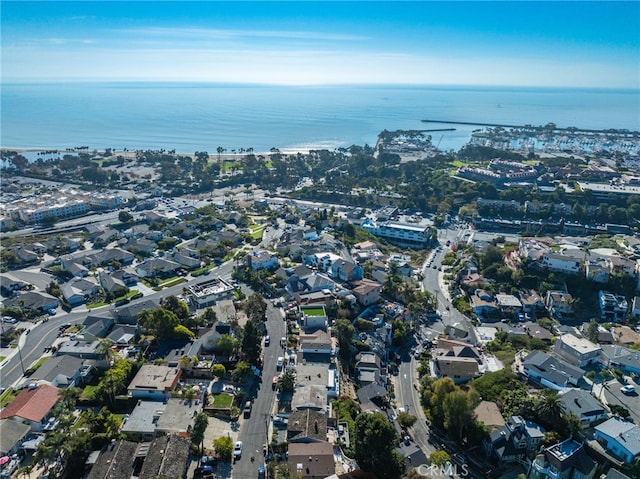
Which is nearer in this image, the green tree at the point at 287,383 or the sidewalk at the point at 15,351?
the green tree at the point at 287,383

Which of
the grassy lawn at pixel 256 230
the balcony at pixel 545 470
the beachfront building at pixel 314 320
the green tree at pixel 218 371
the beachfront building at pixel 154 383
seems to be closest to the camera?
the balcony at pixel 545 470

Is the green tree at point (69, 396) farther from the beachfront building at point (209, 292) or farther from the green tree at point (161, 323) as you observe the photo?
the beachfront building at point (209, 292)

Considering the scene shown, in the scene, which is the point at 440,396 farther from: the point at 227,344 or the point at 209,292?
the point at 209,292

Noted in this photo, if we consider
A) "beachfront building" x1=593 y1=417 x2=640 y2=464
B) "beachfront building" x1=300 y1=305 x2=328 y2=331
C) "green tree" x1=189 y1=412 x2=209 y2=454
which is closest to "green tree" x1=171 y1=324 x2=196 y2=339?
"beachfront building" x1=300 y1=305 x2=328 y2=331

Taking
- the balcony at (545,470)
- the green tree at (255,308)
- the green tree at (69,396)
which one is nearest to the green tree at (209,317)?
the green tree at (255,308)

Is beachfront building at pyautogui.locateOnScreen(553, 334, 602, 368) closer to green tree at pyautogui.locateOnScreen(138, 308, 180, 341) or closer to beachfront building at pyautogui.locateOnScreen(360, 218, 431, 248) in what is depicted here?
beachfront building at pyautogui.locateOnScreen(360, 218, 431, 248)

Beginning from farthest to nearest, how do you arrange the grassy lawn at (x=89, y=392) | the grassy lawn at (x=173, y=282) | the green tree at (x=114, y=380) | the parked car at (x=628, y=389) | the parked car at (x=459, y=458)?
the grassy lawn at (x=173, y=282)
the parked car at (x=628, y=389)
the grassy lawn at (x=89, y=392)
the green tree at (x=114, y=380)
the parked car at (x=459, y=458)

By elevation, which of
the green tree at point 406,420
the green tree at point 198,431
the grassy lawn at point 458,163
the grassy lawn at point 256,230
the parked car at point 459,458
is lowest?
the parked car at point 459,458
